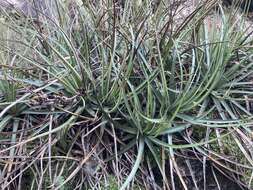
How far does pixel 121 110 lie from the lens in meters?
2.47

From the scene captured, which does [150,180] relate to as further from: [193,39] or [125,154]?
[193,39]

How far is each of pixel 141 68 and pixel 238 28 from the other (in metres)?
0.82

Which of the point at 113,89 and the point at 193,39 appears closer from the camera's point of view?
the point at 113,89

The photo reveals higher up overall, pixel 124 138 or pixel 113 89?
pixel 113 89

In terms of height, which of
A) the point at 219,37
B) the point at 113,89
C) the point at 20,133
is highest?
the point at 219,37

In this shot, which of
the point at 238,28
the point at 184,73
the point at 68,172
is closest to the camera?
the point at 68,172

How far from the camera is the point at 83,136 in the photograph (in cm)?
238

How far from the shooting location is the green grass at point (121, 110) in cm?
230

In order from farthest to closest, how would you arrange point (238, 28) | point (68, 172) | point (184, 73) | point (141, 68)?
point (238, 28), point (184, 73), point (141, 68), point (68, 172)

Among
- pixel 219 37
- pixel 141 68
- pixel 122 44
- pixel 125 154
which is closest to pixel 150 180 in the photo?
pixel 125 154

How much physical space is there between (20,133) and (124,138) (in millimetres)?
579

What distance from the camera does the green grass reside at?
90.7 inches

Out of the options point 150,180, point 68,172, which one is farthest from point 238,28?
point 68,172

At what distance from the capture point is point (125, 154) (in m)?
2.41
